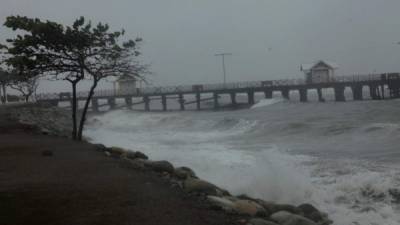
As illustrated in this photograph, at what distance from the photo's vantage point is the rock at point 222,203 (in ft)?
22.9

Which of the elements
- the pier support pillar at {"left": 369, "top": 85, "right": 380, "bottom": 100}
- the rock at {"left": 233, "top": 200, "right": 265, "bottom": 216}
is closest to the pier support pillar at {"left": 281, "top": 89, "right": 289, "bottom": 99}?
the pier support pillar at {"left": 369, "top": 85, "right": 380, "bottom": 100}

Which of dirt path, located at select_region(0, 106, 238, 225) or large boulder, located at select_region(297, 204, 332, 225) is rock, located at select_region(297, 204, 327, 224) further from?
dirt path, located at select_region(0, 106, 238, 225)

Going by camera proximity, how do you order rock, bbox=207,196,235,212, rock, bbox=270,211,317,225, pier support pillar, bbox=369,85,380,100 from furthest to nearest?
pier support pillar, bbox=369,85,380,100, rock, bbox=207,196,235,212, rock, bbox=270,211,317,225

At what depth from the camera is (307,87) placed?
219ft

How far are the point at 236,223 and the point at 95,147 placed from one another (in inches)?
379

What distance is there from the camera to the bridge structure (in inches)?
2490

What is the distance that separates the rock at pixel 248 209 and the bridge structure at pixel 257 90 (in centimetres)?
5806

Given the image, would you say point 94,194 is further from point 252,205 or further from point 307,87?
point 307,87

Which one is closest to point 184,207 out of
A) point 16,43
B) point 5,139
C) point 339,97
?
point 5,139

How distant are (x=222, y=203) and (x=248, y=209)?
14.4 inches

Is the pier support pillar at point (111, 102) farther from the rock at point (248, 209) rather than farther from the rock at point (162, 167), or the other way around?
the rock at point (248, 209)

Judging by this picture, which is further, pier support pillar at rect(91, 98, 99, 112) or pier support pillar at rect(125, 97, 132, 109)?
pier support pillar at rect(125, 97, 132, 109)

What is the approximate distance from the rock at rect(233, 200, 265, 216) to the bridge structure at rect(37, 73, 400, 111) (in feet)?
190

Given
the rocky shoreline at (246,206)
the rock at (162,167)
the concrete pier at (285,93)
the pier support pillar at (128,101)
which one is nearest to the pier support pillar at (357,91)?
the concrete pier at (285,93)
